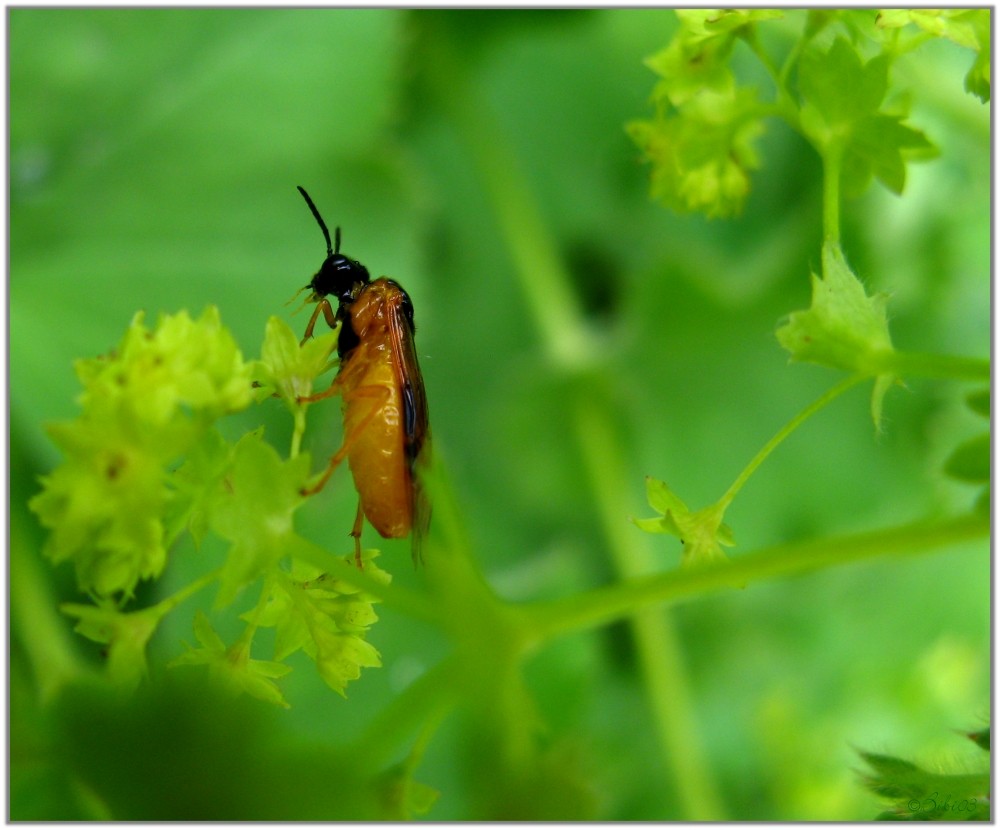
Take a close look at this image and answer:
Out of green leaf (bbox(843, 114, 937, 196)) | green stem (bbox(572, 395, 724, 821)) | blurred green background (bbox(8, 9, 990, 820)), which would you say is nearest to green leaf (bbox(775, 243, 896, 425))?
green leaf (bbox(843, 114, 937, 196))

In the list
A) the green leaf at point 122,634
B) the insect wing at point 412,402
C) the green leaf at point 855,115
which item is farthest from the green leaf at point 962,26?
the green leaf at point 122,634

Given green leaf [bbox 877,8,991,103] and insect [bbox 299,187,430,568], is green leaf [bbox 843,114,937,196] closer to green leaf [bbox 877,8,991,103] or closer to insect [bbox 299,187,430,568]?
green leaf [bbox 877,8,991,103]

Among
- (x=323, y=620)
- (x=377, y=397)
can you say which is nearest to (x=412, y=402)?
(x=377, y=397)

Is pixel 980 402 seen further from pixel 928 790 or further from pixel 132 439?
pixel 132 439

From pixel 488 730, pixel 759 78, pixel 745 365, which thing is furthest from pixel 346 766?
pixel 745 365

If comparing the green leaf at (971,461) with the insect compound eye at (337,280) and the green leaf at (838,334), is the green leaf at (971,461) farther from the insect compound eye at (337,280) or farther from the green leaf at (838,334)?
the insect compound eye at (337,280)
